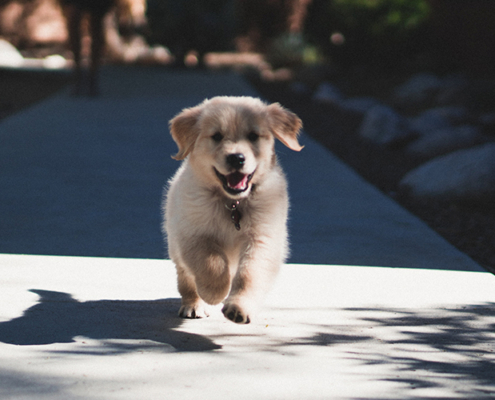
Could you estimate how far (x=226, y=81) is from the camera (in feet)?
70.3

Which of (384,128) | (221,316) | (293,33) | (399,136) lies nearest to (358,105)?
(384,128)

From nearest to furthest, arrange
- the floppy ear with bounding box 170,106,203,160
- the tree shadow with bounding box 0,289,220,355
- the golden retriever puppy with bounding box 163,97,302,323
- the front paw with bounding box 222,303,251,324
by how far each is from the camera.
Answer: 1. the front paw with bounding box 222,303,251,324
2. the tree shadow with bounding box 0,289,220,355
3. the golden retriever puppy with bounding box 163,97,302,323
4. the floppy ear with bounding box 170,106,203,160

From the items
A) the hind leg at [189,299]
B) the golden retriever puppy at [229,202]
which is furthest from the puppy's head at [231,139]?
the hind leg at [189,299]

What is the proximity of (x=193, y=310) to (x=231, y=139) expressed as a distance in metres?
1.05

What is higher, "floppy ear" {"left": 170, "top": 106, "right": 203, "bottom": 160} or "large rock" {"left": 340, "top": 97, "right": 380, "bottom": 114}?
"large rock" {"left": 340, "top": 97, "right": 380, "bottom": 114}

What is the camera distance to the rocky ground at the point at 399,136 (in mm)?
7173

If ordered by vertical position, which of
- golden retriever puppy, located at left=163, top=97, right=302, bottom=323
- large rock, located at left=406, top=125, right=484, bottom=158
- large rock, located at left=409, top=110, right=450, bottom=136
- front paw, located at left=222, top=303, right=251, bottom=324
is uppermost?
large rock, located at left=409, top=110, right=450, bottom=136

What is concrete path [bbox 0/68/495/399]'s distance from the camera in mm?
3355

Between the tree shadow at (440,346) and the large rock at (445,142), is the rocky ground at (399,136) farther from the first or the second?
the tree shadow at (440,346)

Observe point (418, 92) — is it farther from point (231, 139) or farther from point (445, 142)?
point (231, 139)

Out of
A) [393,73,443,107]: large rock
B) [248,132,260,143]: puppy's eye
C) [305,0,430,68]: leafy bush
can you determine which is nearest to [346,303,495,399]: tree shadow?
[248,132,260,143]: puppy's eye

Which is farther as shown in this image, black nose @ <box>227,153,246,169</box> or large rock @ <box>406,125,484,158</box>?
large rock @ <box>406,125,484,158</box>

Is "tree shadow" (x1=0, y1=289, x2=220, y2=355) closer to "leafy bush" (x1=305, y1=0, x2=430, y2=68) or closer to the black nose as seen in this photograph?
the black nose

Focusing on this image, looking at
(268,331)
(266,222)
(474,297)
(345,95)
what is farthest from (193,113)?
(345,95)
